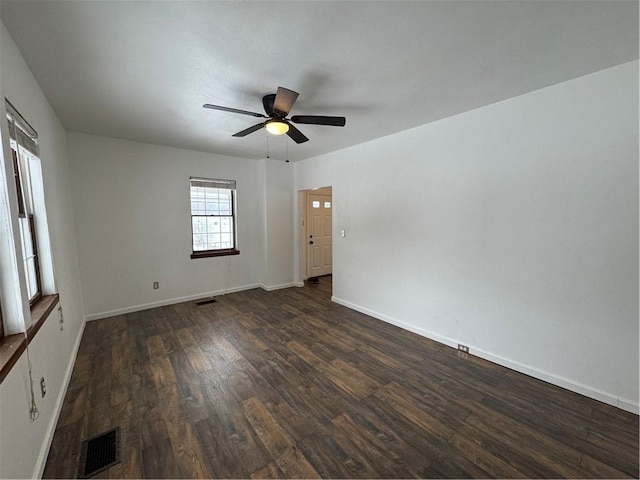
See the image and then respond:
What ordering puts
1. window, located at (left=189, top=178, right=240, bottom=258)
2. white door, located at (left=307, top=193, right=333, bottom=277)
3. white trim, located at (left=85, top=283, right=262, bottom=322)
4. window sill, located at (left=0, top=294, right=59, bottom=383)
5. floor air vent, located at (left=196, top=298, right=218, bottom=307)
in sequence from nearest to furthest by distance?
1. window sill, located at (left=0, top=294, right=59, bottom=383)
2. white trim, located at (left=85, top=283, right=262, bottom=322)
3. floor air vent, located at (left=196, top=298, right=218, bottom=307)
4. window, located at (left=189, top=178, right=240, bottom=258)
5. white door, located at (left=307, top=193, right=333, bottom=277)

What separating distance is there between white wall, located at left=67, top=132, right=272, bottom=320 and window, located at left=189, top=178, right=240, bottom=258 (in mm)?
119

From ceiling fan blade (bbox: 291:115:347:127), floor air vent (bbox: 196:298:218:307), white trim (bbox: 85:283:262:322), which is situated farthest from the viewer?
floor air vent (bbox: 196:298:218:307)

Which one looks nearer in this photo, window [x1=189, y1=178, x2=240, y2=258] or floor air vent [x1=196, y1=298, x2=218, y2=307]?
floor air vent [x1=196, y1=298, x2=218, y2=307]

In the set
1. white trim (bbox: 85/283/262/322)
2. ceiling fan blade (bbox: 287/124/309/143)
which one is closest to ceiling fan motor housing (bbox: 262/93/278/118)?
ceiling fan blade (bbox: 287/124/309/143)

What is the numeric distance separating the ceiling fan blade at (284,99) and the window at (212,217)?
10.0 ft

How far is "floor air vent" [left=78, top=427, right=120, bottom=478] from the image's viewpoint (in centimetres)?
157

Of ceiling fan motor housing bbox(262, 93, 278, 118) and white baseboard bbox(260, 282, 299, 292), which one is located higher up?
ceiling fan motor housing bbox(262, 93, 278, 118)

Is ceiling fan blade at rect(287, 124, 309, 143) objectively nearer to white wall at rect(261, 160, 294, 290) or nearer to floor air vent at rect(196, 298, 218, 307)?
white wall at rect(261, 160, 294, 290)

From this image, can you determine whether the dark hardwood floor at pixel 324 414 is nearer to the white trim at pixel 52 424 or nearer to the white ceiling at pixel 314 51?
the white trim at pixel 52 424

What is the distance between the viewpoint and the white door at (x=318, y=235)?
6.00 m

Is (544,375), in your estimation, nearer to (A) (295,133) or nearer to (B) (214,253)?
(A) (295,133)

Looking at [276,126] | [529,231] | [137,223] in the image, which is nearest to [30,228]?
[137,223]

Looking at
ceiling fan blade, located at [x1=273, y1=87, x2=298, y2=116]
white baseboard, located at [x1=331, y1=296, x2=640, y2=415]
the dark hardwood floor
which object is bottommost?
the dark hardwood floor

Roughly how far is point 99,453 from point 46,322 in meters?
1.05
